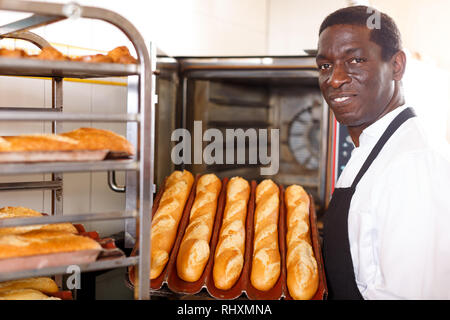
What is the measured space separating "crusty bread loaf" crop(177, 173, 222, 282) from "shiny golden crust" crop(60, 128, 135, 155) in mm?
438

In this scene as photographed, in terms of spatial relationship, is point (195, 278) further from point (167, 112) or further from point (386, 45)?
point (167, 112)

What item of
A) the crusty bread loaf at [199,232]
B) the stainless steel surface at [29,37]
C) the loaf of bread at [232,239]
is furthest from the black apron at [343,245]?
the stainless steel surface at [29,37]

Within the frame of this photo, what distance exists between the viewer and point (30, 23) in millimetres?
1108

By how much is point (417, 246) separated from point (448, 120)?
10.1 ft

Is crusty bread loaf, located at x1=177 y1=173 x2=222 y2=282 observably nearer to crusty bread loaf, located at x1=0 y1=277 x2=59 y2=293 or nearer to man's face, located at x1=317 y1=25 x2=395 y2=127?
crusty bread loaf, located at x1=0 y1=277 x2=59 y2=293

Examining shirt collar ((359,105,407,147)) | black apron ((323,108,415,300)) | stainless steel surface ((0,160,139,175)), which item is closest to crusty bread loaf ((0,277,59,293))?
stainless steel surface ((0,160,139,175))

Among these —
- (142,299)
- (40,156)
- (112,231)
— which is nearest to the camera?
(40,156)

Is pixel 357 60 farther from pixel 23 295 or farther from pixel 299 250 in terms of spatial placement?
pixel 23 295

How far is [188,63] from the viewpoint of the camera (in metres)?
2.27

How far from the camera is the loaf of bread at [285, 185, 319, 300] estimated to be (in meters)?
1.30

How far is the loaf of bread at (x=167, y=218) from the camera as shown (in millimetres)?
1409

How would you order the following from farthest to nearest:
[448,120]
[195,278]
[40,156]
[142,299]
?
[448,120], [195,278], [142,299], [40,156]

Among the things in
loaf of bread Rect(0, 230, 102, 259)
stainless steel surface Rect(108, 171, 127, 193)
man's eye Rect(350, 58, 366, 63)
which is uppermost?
man's eye Rect(350, 58, 366, 63)

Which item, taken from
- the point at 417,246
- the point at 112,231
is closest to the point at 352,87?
the point at 417,246
